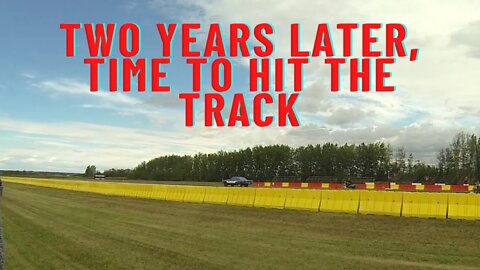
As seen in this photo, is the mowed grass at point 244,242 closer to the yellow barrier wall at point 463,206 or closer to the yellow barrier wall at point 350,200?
the yellow barrier wall at point 463,206

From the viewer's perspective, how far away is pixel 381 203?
18672mm

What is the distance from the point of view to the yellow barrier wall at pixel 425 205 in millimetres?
17125

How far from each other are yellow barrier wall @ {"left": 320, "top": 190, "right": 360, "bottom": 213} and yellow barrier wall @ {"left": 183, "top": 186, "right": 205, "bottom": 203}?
9.96 meters

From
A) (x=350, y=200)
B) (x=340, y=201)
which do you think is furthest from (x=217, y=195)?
(x=350, y=200)

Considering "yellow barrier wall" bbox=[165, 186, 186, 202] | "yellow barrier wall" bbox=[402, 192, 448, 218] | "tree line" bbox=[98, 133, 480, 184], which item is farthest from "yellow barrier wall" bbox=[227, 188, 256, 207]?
"tree line" bbox=[98, 133, 480, 184]

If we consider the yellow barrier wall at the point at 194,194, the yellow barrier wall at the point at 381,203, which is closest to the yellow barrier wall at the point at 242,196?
the yellow barrier wall at the point at 194,194

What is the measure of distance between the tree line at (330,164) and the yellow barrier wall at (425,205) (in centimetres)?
7641

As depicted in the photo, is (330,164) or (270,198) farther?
(330,164)

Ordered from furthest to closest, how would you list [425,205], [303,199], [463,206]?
[303,199] < [425,205] < [463,206]

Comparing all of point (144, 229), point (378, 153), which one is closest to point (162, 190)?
point (144, 229)

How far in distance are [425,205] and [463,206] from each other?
1330 millimetres

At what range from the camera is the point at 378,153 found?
117 metres

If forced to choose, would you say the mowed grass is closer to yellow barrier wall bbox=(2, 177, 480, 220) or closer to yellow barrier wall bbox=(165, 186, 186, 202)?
yellow barrier wall bbox=(2, 177, 480, 220)

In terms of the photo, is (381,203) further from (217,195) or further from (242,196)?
(217,195)
